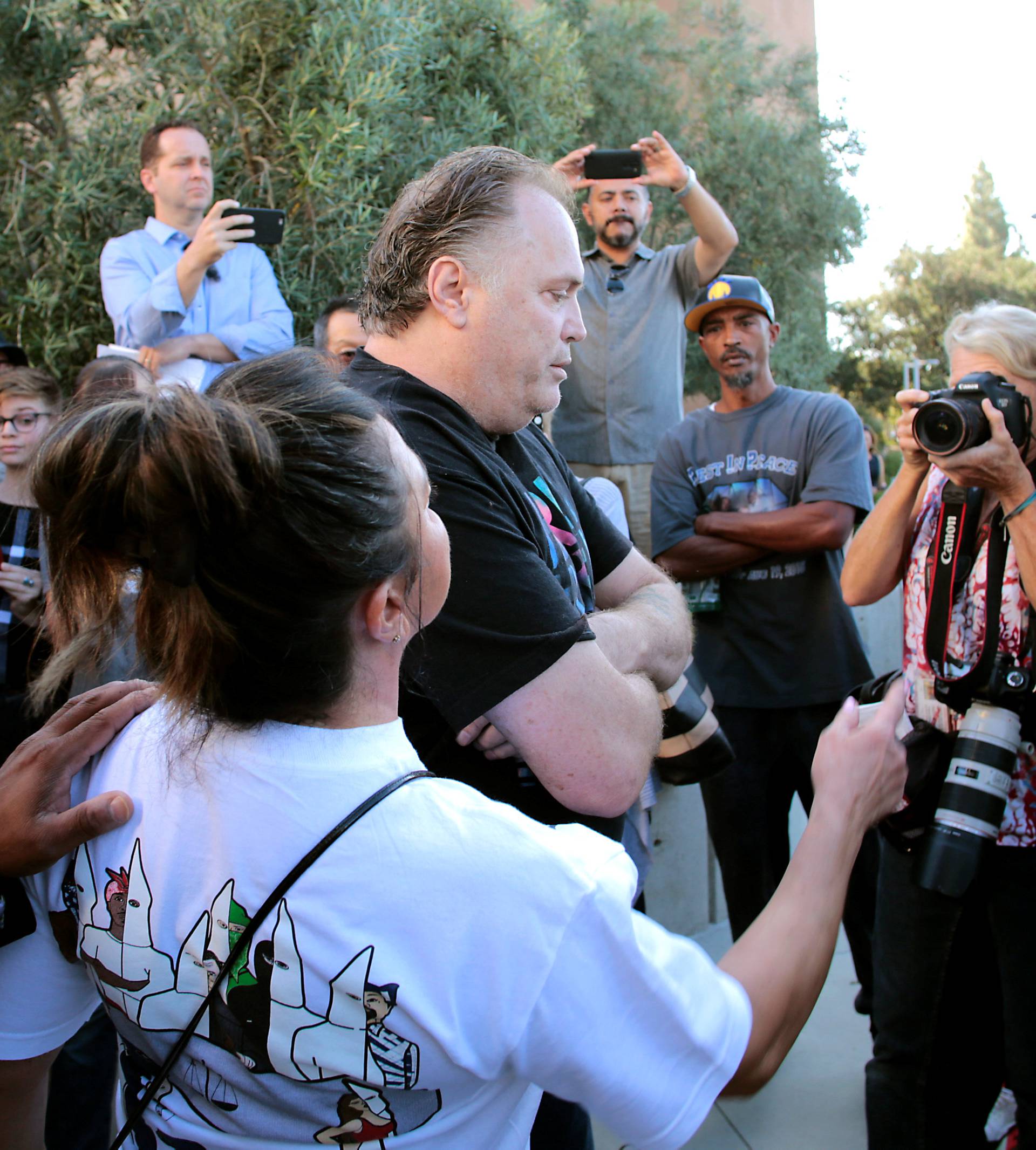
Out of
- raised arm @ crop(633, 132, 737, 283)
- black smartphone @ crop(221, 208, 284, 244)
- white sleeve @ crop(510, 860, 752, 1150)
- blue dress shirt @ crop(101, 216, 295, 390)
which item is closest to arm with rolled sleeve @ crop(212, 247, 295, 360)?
blue dress shirt @ crop(101, 216, 295, 390)

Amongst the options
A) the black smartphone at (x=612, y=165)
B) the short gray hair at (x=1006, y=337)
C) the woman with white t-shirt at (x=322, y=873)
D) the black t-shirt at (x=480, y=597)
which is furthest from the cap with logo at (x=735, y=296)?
the woman with white t-shirt at (x=322, y=873)

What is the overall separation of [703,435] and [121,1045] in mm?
2810

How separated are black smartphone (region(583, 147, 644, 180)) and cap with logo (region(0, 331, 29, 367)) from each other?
7.49 ft

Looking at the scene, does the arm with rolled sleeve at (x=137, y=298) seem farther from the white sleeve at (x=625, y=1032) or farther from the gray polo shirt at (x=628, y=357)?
the white sleeve at (x=625, y=1032)

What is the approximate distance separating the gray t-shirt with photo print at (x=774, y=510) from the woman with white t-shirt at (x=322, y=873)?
221 cm

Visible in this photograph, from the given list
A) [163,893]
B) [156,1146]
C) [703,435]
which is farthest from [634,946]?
[703,435]

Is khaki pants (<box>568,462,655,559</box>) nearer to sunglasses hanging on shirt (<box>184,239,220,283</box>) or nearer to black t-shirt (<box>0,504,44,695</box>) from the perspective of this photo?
sunglasses hanging on shirt (<box>184,239,220,283</box>)

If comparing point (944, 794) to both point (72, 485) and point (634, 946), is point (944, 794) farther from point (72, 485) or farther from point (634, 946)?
point (72, 485)

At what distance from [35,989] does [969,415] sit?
6.44ft

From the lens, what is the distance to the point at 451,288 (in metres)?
1.60

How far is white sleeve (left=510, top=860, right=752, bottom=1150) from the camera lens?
0.92 m

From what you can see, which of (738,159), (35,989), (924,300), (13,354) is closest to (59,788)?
(35,989)

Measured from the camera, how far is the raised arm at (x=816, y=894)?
1062 mm

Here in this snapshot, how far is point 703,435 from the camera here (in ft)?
11.7
